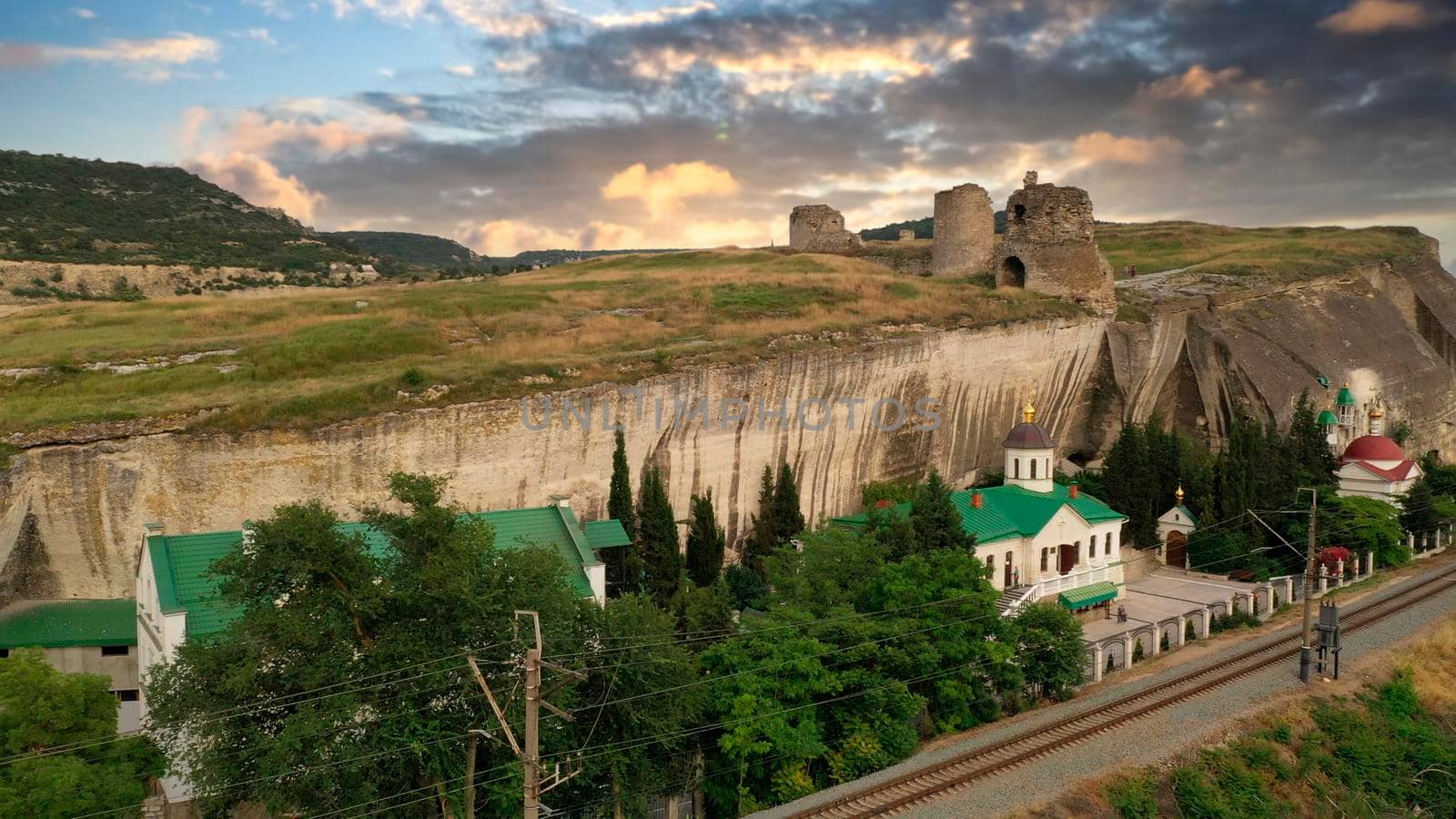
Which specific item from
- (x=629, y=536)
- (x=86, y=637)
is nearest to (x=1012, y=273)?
(x=629, y=536)

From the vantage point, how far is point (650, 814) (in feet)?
70.0

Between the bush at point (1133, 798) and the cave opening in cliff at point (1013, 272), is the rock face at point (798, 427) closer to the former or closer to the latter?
the cave opening in cliff at point (1013, 272)

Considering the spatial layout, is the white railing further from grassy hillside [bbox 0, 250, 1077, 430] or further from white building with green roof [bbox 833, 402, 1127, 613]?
grassy hillside [bbox 0, 250, 1077, 430]

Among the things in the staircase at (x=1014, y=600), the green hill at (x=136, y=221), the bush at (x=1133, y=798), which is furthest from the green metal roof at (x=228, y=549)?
the green hill at (x=136, y=221)

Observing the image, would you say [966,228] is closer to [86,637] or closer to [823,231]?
[823,231]

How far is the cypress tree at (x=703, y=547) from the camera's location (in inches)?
1214

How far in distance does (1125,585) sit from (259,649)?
29769 millimetres

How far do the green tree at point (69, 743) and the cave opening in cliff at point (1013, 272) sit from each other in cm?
3948

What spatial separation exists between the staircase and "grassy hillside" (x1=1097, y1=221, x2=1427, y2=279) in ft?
105

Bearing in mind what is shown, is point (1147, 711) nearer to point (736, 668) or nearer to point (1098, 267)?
point (736, 668)

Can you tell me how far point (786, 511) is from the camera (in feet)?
109

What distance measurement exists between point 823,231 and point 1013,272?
14138 mm

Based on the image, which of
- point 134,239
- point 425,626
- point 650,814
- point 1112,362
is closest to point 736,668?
point 650,814

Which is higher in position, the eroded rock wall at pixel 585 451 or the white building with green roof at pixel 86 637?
the eroded rock wall at pixel 585 451
